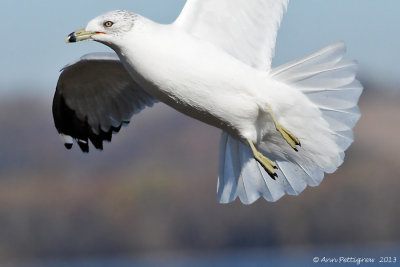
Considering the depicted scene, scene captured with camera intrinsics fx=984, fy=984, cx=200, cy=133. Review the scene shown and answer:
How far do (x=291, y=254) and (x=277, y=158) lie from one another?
66.5 feet

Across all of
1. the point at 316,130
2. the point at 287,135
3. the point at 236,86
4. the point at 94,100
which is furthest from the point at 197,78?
the point at 94,100

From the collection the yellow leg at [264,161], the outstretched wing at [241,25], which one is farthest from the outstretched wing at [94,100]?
the yellow leg at [264,161]

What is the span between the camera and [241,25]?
5.87 metres

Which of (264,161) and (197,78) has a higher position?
(197,78)

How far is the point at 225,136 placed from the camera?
6.22m

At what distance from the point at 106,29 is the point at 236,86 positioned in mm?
793

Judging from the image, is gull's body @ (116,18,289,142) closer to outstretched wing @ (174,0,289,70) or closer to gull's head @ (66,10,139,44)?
gull's head @ (66,10,139,44)

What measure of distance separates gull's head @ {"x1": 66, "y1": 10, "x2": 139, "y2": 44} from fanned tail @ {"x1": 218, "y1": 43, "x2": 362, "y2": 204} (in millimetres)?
950

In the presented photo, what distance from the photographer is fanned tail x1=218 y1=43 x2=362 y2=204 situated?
5.71 metres

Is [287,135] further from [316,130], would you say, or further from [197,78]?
[197,78]

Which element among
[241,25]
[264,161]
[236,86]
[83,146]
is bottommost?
[83,146]

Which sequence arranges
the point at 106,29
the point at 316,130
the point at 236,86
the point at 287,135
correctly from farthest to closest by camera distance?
the point at 316,130 < the point at 287,135 < the point at 236,86 < the point at 106,29

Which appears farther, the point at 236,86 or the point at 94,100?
the point at 94,100

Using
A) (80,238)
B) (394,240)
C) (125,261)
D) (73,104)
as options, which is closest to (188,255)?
(125,261)
